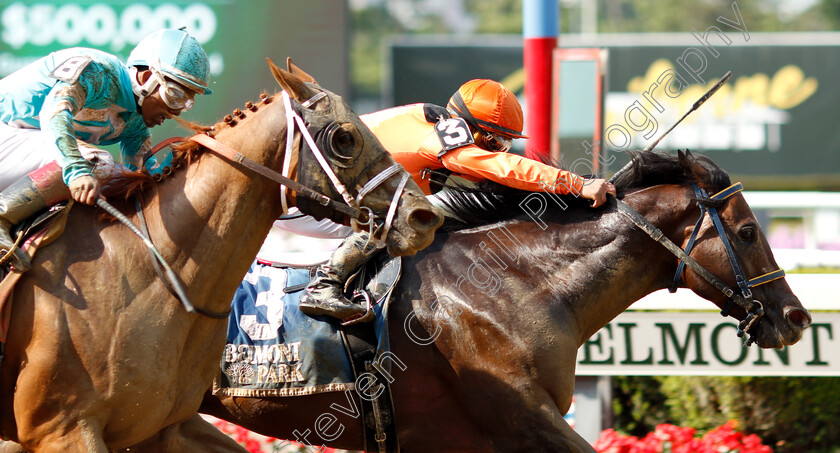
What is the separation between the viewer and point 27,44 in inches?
443

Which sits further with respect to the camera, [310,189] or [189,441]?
[189,441]

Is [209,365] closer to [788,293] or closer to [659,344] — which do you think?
[788,293]

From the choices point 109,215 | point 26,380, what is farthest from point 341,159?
point 26,380

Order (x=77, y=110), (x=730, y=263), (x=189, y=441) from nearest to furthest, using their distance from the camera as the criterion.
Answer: (x=77, y=110)
(x=189, y=441)
(x=730, y=263)

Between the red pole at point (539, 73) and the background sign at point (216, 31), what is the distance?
5454 millimetres

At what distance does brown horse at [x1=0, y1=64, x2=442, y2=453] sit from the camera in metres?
3.04

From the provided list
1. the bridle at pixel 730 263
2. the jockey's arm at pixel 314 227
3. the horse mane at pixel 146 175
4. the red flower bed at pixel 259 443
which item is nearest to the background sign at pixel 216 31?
the red flower bed at pixel 259 443

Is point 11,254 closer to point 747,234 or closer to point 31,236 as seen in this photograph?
point 31,236

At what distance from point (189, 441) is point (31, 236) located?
1098 mm

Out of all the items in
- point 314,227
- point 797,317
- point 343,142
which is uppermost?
point 343,142

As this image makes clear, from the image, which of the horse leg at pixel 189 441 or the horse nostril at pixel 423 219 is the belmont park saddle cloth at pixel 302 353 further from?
the horse nostril at pixel 423 219

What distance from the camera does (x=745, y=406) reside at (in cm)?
567

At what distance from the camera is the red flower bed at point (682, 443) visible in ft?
16.3

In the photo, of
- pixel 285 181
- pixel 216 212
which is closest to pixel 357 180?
pixel 285 181
